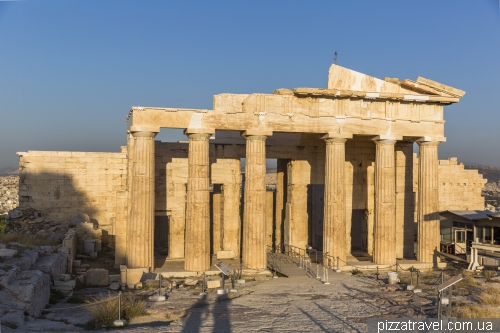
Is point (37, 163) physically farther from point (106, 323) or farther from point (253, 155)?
point (106, 323)

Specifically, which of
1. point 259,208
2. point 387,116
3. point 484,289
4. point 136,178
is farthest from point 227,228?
point 484,289

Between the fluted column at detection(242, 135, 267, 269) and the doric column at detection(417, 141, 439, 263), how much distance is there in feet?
24.9

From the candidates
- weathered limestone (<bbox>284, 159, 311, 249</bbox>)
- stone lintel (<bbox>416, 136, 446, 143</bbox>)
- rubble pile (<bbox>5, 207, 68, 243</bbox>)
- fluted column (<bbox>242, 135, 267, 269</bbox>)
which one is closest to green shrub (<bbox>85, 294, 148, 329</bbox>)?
fluted column (<bbox>242, 135, 267, 269</bbox>)

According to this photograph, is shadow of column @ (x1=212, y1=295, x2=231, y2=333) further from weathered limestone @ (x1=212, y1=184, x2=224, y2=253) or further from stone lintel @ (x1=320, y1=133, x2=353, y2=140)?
weathered limestone @ (x1=212, y1=184, x2=224, y2=253)

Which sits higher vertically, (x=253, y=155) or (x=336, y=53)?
(x=336, y=53)

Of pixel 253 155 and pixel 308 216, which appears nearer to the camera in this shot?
pixel 253 155

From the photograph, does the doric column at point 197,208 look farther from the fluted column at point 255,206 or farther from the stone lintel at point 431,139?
the stone lintel at point 431,139

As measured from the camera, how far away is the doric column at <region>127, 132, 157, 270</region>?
66.9ft

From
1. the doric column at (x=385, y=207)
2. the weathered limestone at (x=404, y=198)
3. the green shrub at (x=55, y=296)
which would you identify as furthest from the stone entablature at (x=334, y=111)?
the green shrub at (x=55, y=296)

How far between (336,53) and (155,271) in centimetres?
1288

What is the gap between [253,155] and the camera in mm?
21422

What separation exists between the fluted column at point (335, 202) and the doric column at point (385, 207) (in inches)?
69.3

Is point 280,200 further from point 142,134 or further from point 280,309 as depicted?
point 280,309

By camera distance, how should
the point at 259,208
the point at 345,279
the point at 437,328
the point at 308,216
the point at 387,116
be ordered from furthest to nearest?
1. the point at 308,216
2. the point at 387,116
3. the point at 259,208
4. the point at 345,279
5. the point at 437,328
